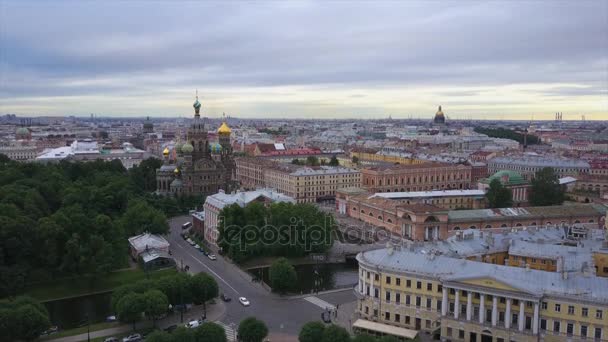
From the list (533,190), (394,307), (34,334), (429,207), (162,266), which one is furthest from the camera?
(533,190)

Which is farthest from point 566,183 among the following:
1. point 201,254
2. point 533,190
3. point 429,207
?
point 201,254

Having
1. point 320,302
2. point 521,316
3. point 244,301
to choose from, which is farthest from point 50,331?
point 521,316

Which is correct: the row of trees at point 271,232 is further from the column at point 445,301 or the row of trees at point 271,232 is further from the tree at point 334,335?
the tree at point 334,335

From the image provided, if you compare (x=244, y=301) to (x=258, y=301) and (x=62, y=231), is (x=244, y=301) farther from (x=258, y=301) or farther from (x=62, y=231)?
(x=62, y=231)

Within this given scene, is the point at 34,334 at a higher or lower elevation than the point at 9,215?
lower

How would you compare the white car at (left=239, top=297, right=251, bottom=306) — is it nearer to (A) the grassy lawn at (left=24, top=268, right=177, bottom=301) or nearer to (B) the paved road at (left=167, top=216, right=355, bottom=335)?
(B) the paved road at (left=167, top=216, right=355, bottom=335)

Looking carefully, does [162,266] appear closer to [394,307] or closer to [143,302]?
[143,302]

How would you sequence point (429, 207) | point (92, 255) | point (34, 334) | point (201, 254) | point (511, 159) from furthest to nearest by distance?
point (511, 159)
point (429, 207)
point (201, 254)
point (92, 255)
point (34, 334)

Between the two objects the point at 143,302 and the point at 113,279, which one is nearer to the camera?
the point at 143,302
